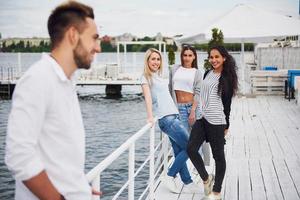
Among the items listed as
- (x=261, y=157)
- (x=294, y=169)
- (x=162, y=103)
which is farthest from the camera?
(x=261, y=157)

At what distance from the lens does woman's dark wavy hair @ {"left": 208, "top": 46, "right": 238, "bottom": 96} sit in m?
4.20

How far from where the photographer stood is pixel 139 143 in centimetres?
1625

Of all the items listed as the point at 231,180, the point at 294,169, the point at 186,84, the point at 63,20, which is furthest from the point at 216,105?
the point at 63,20

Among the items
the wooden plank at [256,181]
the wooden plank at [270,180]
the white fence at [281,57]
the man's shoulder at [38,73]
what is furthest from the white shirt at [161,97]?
the white fence at [281,57]

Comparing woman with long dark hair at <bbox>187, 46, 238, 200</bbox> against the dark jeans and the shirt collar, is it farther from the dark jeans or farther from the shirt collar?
the shirt collar

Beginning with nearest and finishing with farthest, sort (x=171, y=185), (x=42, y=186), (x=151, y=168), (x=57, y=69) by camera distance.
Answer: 1. (x=42, y=186)
2. (x=57, y=69)
3. (x=151, y=168)
4. (x=171, y=185)

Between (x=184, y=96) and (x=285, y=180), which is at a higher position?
(x=184, y=96)

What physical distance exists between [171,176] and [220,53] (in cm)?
145

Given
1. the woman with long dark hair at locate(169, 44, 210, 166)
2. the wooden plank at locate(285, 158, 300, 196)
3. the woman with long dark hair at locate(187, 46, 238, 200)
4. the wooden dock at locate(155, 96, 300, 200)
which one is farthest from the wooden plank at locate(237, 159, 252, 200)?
the woman with long dark hair at locate(169, 44, 210, 166)

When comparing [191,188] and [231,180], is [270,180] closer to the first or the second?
[231,180]

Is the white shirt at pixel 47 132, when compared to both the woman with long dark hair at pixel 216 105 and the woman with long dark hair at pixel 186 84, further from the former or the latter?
the woman with long dark hair at pixel 186 84

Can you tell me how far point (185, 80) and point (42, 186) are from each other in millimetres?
3574

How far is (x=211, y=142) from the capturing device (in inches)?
169

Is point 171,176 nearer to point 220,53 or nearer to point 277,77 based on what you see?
point 220,53
